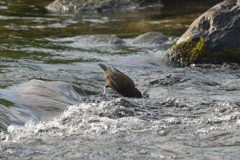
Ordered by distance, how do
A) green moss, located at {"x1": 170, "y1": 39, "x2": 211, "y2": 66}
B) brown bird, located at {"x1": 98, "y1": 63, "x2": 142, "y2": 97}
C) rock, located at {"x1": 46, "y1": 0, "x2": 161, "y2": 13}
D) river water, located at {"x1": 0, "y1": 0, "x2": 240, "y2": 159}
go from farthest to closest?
rock, located at {"x1": 46, "y1": 0, "x2": 161, "y2": 13}, green moss, located at {"x1": 170, "y1": 39, "x2": 211, "y2": 66}, brown bird, located at {"x1": 98, "y1": 63, "x2": 142, "y2": 97}, river water, located at {"x1": 0, "y1": 0, "x2": 240, "y2": 159}

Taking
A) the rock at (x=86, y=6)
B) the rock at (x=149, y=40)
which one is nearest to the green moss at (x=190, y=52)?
the rock at (x=149, y=40)

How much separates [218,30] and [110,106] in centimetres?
418

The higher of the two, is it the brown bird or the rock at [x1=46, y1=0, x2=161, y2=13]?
the rock at [x1=46, y1=0, x2=161, y2=13]

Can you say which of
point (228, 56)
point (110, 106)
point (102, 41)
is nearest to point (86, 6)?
point (102, 41)

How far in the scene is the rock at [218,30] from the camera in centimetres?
709

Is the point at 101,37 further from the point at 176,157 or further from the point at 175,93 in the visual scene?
the point at 176,157

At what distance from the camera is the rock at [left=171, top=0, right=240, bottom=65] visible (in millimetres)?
7086

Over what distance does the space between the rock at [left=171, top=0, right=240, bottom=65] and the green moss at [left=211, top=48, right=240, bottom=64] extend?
0.30ft

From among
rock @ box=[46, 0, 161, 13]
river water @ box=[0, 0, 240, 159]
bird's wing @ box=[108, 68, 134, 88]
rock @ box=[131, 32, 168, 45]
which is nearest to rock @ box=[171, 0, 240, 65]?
river water @ box=[0, 0, 240, 159]

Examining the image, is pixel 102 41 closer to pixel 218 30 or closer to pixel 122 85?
pixel 218 30

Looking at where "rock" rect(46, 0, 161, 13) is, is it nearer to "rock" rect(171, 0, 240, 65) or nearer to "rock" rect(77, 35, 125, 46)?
"rock" rect(77, 35, 125, 46)

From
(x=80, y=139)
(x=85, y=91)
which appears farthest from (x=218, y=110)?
(x=85, y=91)

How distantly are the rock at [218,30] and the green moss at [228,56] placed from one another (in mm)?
90

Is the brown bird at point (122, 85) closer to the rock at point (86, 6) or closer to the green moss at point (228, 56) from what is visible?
the green moss at point (228, 56)
